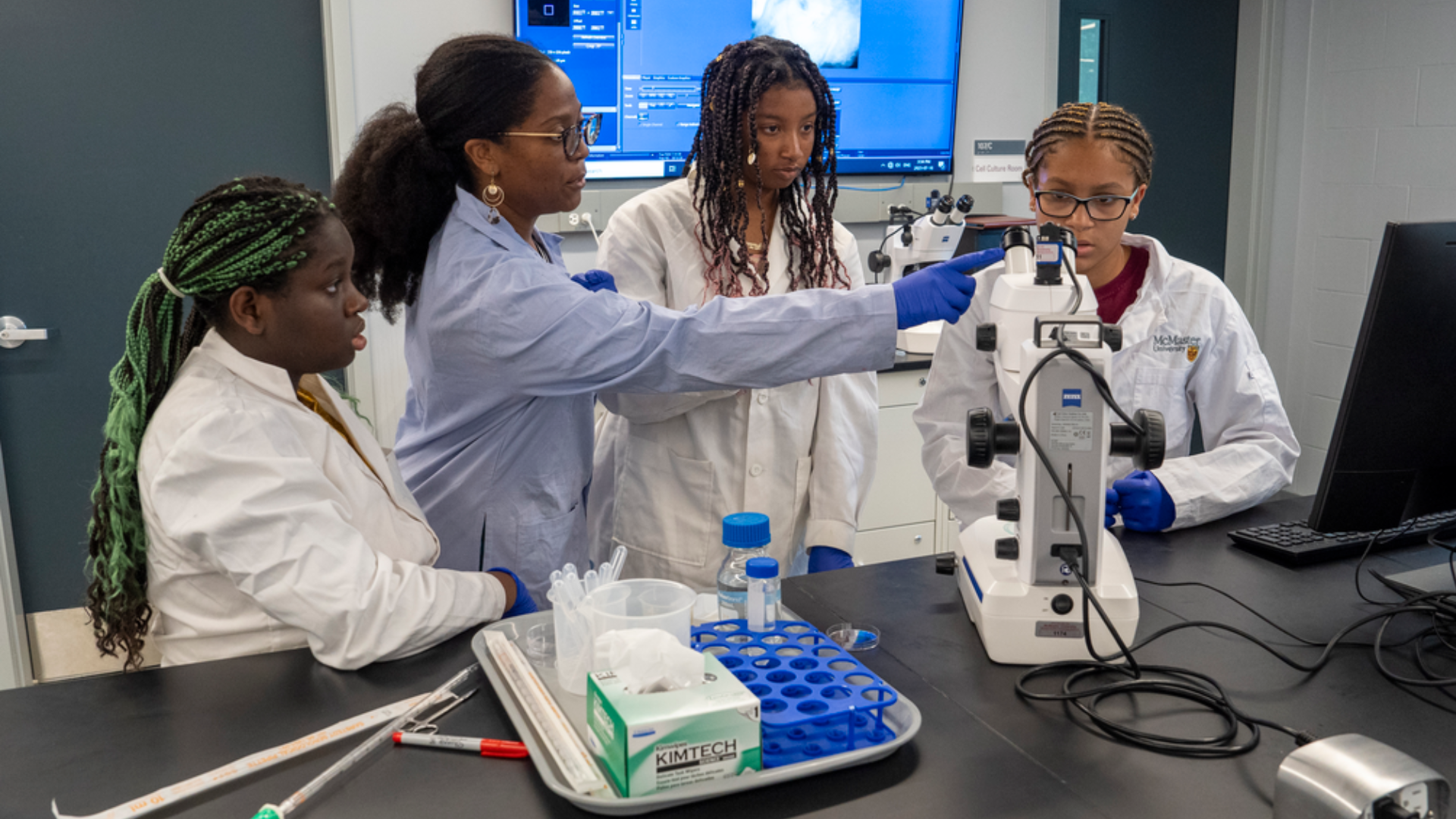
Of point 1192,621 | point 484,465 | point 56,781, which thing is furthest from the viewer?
point 484,465

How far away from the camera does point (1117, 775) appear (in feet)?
2.84

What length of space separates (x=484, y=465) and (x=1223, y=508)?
1080 mm

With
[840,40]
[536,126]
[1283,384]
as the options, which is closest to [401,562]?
[536,126]

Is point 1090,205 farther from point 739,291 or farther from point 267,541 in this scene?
point 267,541

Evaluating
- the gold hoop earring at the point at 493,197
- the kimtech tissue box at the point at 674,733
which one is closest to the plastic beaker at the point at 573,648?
the kimtech tissue box at the point at 674,733

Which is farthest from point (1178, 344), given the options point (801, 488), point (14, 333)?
point (14, 333)

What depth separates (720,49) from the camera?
3008 millimetres

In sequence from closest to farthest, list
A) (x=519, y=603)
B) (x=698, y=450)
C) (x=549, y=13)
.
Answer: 1. (x=519, y=603)
2. (x=698, y=450)
3. (x=549, y=13)

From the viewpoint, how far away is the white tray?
0.80 m

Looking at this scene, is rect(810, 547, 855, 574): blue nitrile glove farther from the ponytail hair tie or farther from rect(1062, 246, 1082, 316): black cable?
the ponytail hair tie

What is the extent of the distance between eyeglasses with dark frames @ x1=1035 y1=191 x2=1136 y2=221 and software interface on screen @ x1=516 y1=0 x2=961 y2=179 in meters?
1.38

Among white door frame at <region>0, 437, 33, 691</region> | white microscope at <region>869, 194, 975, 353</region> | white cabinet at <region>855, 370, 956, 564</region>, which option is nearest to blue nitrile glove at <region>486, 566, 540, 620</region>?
white microscope at <region>869, 194, 975, 353</region>

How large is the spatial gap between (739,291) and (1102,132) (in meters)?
0.62

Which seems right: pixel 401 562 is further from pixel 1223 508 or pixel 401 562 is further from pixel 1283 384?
pixel 1283 384
